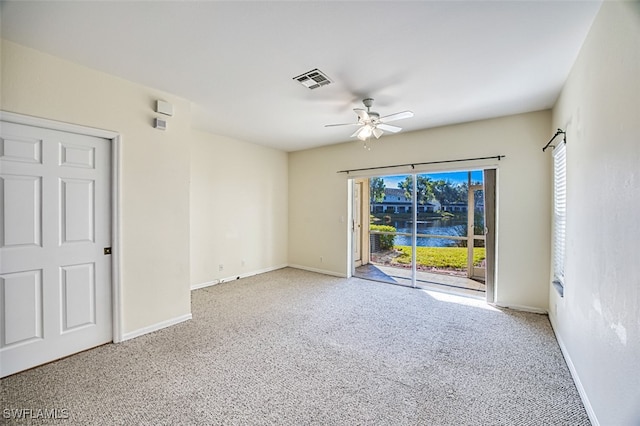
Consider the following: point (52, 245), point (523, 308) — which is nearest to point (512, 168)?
point (523, 308)

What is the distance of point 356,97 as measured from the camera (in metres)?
3.21

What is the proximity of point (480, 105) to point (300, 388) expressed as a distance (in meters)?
3.77

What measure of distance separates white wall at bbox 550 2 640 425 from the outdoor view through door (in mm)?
2517

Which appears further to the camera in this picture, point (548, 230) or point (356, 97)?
point (548, 230)

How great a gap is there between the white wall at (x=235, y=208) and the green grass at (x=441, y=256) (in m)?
2.76

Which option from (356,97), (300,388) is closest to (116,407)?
(300,388)

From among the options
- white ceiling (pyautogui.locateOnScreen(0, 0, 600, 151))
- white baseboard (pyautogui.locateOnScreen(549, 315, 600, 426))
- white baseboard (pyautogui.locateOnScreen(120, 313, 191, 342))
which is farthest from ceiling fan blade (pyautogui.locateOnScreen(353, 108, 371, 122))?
white baseboard (pyautogui.locateOnScreen(120, 313, 191, 342))

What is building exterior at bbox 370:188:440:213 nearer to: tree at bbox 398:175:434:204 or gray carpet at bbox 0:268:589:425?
tree at bbox 398:175:434:204

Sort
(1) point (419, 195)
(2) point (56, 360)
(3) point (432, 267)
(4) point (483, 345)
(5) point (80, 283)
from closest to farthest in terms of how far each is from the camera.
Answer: (2) point (56, 360), (5) point (80, 283), (4) point (483, 345), (1) point (419, 195), (3) point (432, 267)

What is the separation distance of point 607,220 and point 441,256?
14.5 ft

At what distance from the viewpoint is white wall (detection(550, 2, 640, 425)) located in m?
1.36

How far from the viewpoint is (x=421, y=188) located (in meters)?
5.20

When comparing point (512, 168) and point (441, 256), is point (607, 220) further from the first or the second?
point (441, 256)

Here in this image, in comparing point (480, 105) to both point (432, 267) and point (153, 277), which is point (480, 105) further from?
point (153, 277)
